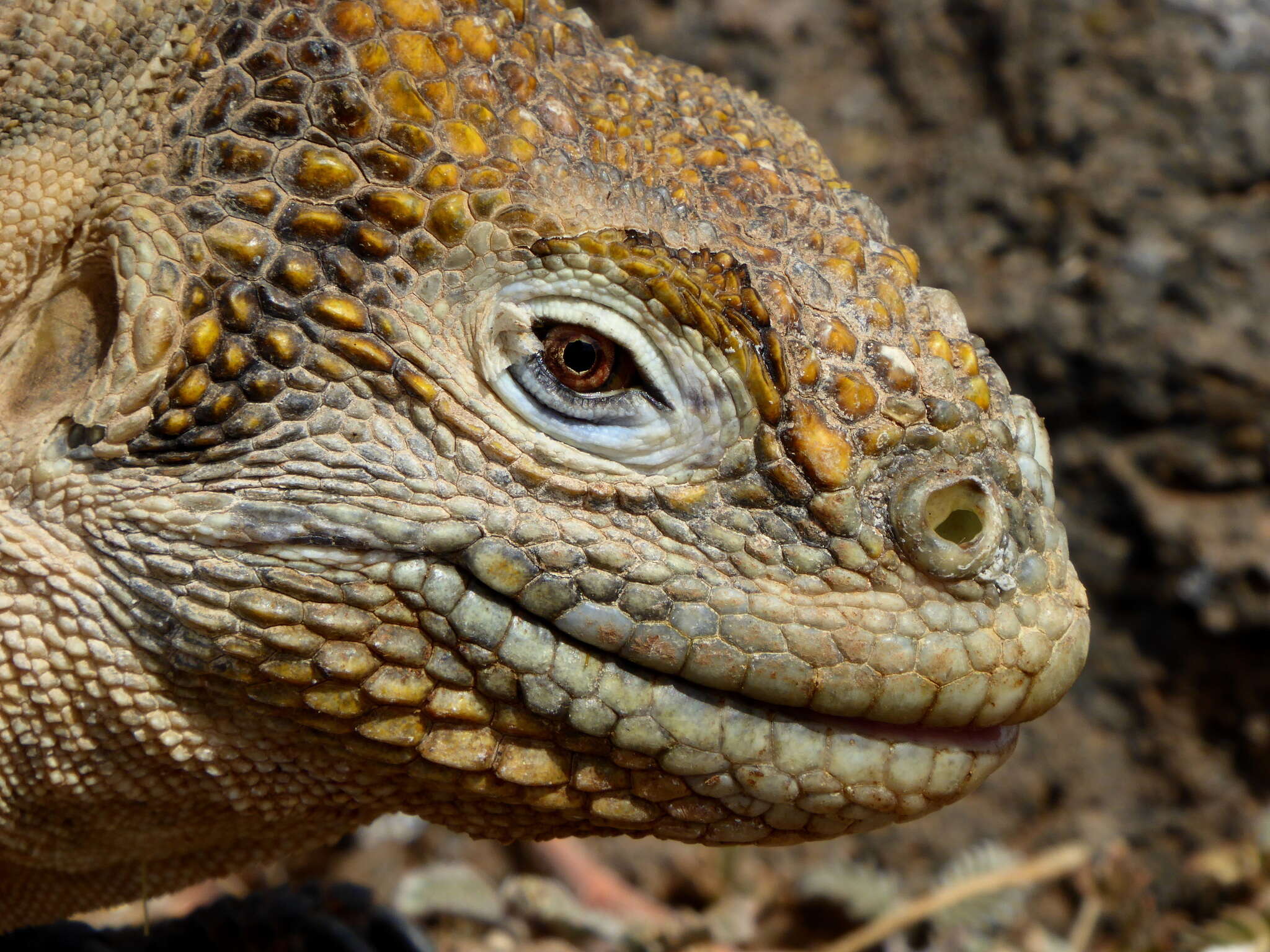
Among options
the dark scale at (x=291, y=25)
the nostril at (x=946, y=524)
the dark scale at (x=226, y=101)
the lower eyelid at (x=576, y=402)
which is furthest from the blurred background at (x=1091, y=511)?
the dark scale at (x=291, y=25)

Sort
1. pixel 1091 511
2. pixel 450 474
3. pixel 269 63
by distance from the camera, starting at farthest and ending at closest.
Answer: pixel 1091 511, pixel 269 63, pixel 450 474

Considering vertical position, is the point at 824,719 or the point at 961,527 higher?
the point at 961,527

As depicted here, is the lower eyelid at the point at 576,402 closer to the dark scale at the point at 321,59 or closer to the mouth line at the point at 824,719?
the mouth line at the point at 824,719

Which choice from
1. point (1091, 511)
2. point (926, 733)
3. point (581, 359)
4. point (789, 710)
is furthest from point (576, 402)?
point (1091, 511)

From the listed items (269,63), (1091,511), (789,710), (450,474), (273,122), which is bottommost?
(789,710)

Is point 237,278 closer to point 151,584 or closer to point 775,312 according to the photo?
point 151,584

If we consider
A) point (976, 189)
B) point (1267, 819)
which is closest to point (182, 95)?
point (976, 189)

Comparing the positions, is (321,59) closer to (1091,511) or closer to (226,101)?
(226,101)

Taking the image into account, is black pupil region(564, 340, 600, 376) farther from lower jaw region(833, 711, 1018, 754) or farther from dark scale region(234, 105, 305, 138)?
lower jaw region(833, 711, 1018, 754)
